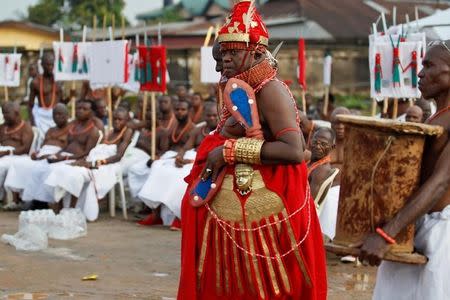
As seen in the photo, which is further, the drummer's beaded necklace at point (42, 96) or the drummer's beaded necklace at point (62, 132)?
the drummer's beaded necklace at point (42, 96)

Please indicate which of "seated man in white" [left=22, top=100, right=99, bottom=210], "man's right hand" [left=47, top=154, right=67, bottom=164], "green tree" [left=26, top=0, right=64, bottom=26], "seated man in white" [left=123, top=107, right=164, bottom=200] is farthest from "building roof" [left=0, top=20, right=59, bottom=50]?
"man's right hand" [left=47, top=154, right=67, bottom=164]

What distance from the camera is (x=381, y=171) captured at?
3.92m

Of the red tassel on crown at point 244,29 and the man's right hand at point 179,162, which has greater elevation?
the red tassel on crown at point 244,29

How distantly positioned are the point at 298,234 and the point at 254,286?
1.14 feet

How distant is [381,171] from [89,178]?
26.4ft

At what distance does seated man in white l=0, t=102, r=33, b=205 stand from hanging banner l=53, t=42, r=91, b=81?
1.04m

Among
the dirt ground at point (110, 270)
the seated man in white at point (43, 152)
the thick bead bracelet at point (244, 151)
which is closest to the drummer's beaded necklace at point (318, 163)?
the dirt ground at point (110, 270)

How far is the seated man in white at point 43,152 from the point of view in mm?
12289

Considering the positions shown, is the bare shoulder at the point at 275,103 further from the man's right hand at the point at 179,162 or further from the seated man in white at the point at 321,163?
the man's right hand at the point at 179,162

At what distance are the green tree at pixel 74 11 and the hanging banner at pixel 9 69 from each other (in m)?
25.1

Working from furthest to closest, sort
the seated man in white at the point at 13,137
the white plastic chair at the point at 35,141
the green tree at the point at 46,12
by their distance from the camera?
the green tree at the point at 46,12 → the white plastic chair at the point at 35,141 → the seated man in white at the point at 13,137

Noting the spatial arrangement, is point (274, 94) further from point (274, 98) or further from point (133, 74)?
point (133, 74)

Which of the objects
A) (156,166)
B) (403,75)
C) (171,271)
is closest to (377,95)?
(403,75)

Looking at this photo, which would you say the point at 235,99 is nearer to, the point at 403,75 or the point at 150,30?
the point at 403,75
